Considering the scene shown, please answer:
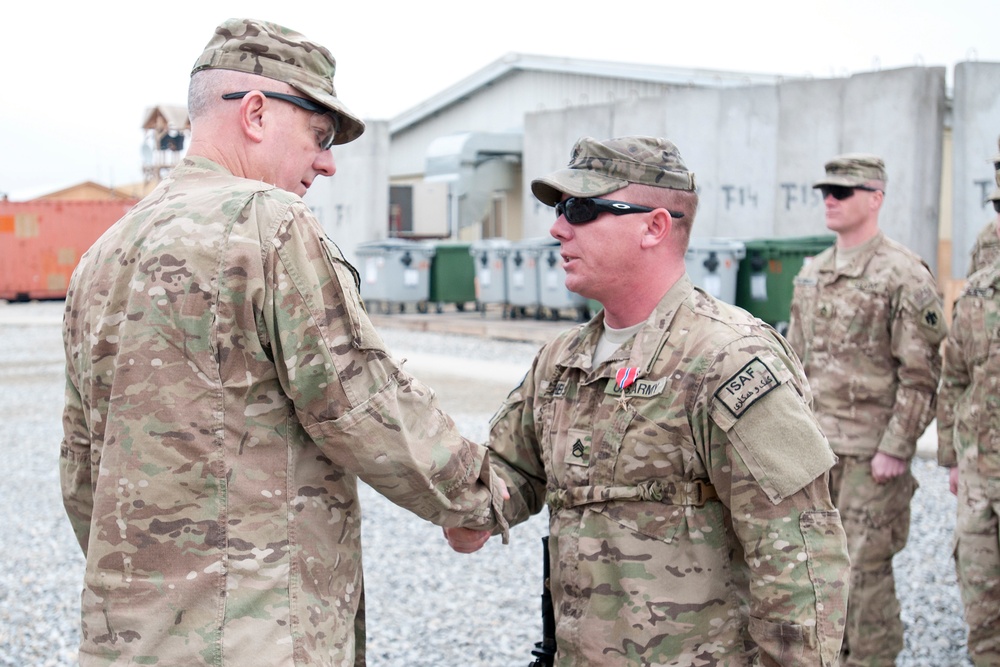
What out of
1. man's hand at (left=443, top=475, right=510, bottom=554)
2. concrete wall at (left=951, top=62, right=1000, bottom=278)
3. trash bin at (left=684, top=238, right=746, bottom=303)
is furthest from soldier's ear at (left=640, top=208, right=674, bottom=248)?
trash bin at (left=684, top=238, right=746, bottom=303)

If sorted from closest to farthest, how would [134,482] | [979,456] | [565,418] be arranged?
[134,482]
[565,418]
[979,456]

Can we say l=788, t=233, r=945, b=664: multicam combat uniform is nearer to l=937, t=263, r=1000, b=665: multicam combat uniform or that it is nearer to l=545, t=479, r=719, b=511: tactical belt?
l=937, t=263, r=1000, b=665: multicam combat uniform

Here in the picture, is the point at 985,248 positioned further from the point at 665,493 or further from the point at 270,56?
the point at 270,56

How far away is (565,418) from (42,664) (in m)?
3.18

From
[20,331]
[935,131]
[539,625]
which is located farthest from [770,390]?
[20,331]

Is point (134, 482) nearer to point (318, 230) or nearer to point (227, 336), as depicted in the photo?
point (227, 336)

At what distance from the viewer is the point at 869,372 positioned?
4617 mm

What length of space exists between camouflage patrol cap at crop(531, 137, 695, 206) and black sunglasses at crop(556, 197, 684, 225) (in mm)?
25

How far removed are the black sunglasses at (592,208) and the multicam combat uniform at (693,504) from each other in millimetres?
223

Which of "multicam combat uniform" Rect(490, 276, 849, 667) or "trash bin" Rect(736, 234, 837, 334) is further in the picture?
"trash bin" Rect(736, 234, 837, 334)

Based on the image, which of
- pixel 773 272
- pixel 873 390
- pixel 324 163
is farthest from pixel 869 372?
pixel 773 272

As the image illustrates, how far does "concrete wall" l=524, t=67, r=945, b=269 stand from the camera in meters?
13.7

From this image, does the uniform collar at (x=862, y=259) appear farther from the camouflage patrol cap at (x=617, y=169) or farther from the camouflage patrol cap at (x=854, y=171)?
the camouflage patrol cap at (x=617, y=169)

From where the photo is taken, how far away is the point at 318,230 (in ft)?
7.11
